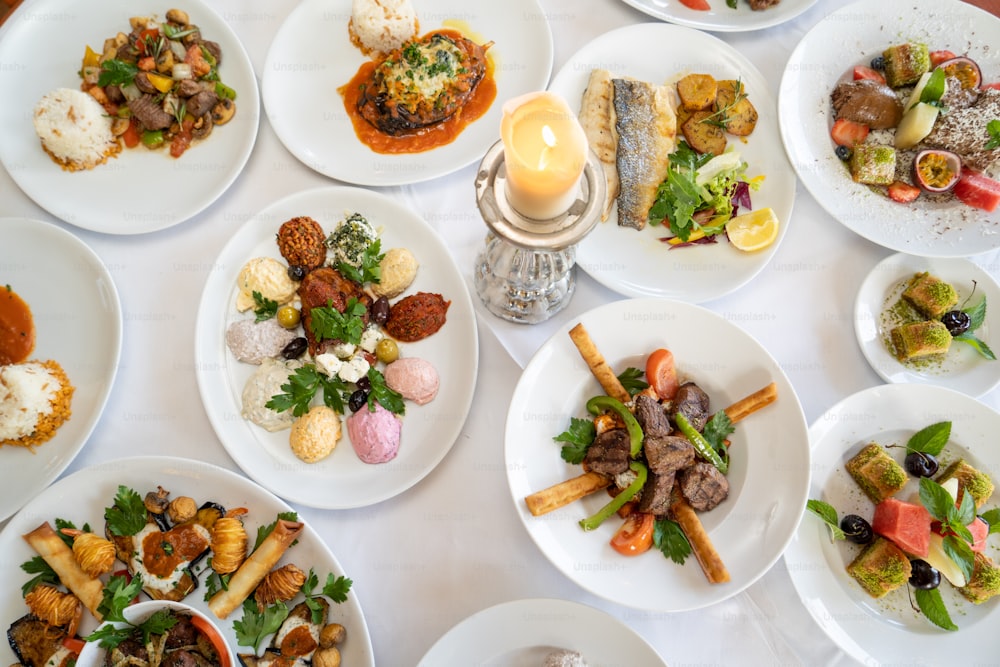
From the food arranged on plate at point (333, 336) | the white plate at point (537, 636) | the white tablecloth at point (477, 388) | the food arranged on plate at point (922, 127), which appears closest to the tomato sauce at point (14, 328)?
the white tablecloth at point (477, 388)

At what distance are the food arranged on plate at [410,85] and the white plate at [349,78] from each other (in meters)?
0.04

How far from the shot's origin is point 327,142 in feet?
7.54

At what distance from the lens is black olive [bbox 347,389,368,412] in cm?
202

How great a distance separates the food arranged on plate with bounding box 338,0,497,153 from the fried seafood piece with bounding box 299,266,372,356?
0.52m

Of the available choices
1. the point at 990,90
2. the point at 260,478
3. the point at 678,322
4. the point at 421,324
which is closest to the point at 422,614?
the point at 260,478

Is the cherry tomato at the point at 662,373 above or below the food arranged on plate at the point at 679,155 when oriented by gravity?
below

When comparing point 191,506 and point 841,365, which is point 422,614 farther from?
point 841,365

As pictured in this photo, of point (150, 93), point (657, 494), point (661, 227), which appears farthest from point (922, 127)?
point (150, 93)

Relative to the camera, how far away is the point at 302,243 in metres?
2.10

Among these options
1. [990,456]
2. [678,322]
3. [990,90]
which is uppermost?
[990,90]

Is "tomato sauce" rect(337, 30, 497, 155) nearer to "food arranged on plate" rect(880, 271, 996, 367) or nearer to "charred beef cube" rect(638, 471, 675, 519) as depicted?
"charred beef cube" rect(638, 471, 675, 519)

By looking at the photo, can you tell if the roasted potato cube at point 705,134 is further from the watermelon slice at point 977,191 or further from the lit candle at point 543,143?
the lit candle at point 543,143

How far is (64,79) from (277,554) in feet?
6.08

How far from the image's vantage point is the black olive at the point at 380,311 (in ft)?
6.84
